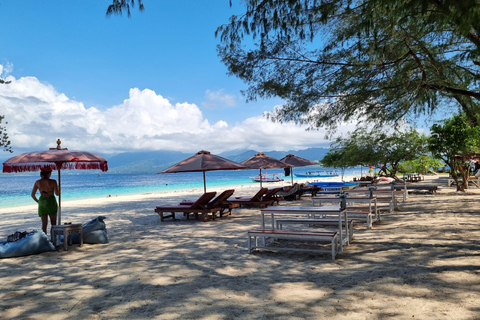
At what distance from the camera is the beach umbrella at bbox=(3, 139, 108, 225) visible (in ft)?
18.8

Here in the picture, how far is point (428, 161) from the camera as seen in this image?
2492cm

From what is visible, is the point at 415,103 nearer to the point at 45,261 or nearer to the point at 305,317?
the point at 305,317

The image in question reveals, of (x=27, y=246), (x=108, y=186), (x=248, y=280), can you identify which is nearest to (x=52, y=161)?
(x=27, y=246)

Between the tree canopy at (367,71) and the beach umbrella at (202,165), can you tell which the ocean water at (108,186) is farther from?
the tree canopy at (367,71)

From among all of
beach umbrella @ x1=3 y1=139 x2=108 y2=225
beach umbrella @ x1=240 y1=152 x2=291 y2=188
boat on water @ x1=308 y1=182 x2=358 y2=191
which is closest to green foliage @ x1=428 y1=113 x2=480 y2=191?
boat on water @ x1=308 y1=182 x2=358 y2=191

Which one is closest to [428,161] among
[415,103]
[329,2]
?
[415,103]

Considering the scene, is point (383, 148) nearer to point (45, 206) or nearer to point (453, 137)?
point (453, 137)

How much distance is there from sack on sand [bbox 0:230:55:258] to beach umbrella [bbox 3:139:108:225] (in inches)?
46.4

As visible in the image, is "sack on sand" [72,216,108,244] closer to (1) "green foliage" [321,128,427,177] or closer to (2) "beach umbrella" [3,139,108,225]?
(2) "beach umbrella" [3,139,108,225]

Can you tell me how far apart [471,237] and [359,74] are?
142 inches

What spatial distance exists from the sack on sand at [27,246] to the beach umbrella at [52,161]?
1180 millimetres

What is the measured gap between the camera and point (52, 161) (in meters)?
5.73

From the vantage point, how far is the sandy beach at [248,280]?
3031 mm

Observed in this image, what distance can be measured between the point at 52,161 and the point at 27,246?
4.64 feet
